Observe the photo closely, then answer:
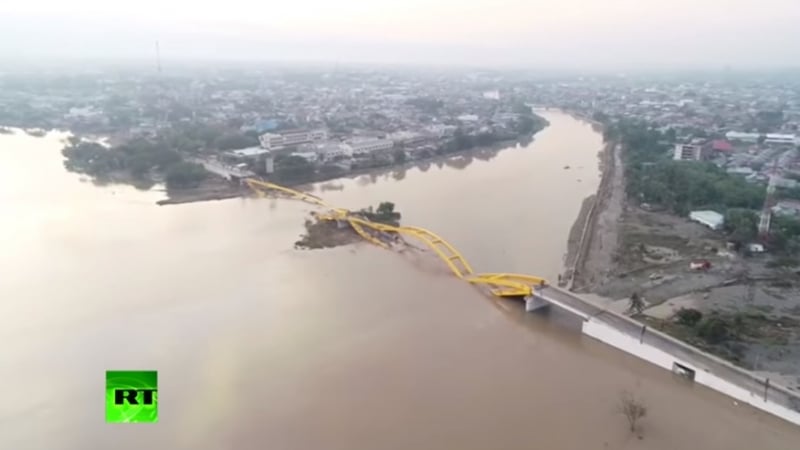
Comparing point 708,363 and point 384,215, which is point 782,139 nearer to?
point 384,215

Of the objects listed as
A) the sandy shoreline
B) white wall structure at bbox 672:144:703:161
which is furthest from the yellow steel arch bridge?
white wall structure at bbox 672:144:703:161

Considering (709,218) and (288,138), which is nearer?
(709,218)

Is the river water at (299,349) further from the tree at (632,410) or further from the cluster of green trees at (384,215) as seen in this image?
the cluster of green trees at (384,215)

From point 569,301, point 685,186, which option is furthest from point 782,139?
point 569,301

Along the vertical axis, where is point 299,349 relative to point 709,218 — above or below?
below

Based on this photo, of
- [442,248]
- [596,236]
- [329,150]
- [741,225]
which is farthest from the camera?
[329,150]

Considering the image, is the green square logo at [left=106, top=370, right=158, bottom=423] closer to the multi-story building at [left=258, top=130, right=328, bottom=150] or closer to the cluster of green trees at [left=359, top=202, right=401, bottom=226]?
the cluster of green trees at [left=359, top=202, right=401, bottom=226]
